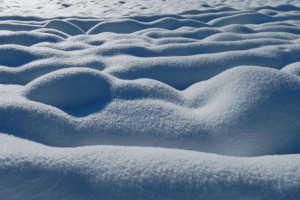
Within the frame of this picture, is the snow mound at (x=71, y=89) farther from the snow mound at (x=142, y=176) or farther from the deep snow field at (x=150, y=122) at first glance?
the snow mound at (x=142, y=176)

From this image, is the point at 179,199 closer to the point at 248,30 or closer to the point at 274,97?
the point at 274,97

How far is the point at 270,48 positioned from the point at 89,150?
3.75 feet

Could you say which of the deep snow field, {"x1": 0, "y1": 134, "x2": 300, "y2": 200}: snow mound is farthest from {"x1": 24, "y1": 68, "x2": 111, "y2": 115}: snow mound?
{"x1": 0, "y1": 134, "x2": 300, "y2": 200}: snow mound

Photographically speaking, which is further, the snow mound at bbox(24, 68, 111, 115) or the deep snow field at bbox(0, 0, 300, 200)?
the snow mound at bbox(24, 68, 111, 115)

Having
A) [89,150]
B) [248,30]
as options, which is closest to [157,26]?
[248,30]

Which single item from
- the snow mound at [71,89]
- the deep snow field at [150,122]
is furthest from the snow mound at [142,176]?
the snow mound at [71,89]

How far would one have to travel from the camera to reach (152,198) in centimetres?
59

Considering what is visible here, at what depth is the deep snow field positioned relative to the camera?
0.61 meters

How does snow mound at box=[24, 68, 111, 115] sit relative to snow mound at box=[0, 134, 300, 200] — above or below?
below

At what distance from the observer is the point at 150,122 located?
907 millimetres

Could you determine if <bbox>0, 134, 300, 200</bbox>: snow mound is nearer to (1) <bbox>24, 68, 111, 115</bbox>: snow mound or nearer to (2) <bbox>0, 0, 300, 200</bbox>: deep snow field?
(2) <bbox>0, 0, 300, 200</bbox>: deep snow field

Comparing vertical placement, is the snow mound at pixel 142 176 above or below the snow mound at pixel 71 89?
above

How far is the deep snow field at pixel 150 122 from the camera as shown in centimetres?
61

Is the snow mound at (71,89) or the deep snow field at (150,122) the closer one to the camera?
the deep snow field at (150,122)
